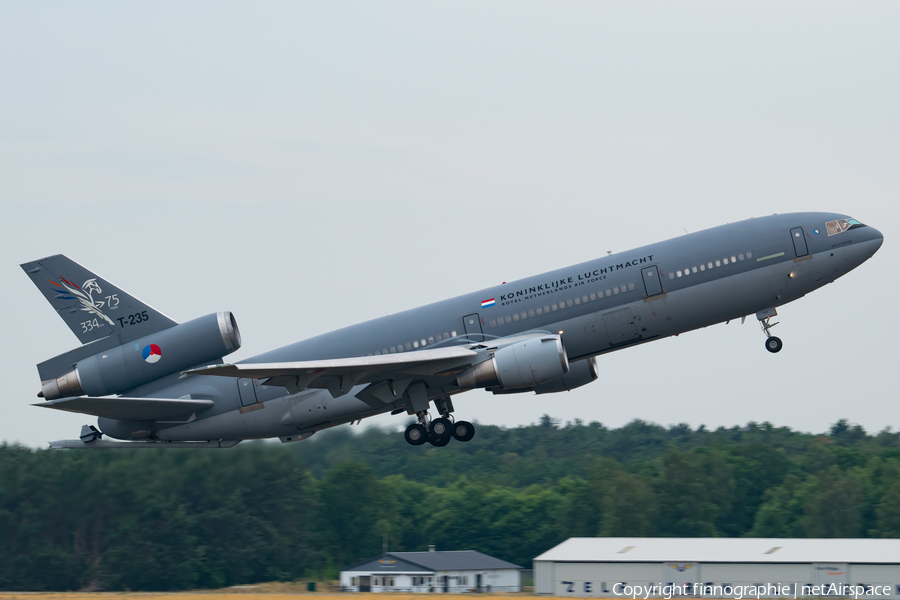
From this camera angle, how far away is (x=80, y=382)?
37.9 meters

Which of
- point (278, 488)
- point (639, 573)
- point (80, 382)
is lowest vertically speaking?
point (639, 573)

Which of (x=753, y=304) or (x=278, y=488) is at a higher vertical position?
(x=753, y=304)

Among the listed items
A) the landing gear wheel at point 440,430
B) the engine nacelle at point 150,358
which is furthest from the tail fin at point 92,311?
the landing gear wheel at point 440,430

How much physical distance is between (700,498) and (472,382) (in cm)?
5954

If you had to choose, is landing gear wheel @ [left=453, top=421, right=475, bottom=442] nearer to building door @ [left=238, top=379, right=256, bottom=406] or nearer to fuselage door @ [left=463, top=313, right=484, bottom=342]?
fuselage door @ [left=463, top=313, right=484, bottom=342]

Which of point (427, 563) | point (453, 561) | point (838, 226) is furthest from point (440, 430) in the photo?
point (453, 561)

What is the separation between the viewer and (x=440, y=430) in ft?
127

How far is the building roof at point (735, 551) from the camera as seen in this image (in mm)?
53406

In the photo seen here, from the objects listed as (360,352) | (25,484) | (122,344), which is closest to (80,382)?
(122,344)

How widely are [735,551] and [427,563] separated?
22713 mm

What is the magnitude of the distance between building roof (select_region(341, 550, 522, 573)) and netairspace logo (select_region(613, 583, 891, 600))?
1794 cm

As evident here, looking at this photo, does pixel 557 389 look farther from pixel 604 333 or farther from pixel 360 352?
pixel 360 352

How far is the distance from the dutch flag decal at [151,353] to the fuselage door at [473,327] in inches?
452

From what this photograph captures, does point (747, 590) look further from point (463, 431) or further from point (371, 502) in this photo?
point (371, 502)
